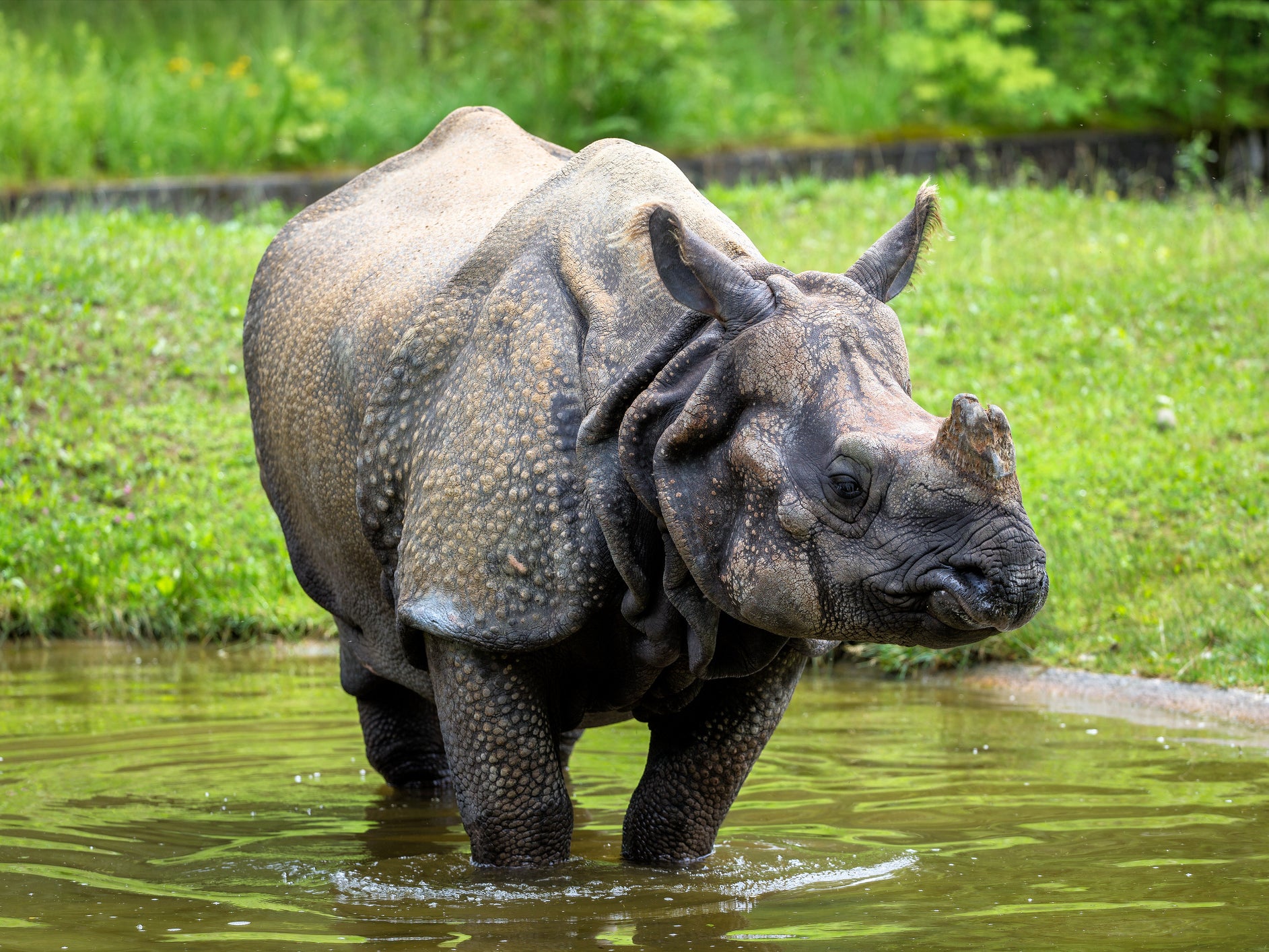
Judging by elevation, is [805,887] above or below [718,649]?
below

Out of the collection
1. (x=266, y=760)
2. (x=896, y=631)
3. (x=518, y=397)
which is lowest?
(x=266, y=760)

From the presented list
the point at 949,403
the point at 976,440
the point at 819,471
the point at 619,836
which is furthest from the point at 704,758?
the point at 949,403

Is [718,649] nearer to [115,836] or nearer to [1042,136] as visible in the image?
[115,836]

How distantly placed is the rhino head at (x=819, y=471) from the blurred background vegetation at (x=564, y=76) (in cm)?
1097

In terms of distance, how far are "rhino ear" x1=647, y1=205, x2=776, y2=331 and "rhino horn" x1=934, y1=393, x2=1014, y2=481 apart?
68cm

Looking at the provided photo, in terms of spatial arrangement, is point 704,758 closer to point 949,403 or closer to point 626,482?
point 626,482

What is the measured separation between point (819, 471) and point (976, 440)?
407 millimetres

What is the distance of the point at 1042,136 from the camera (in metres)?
15.3

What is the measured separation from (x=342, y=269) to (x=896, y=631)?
266cm

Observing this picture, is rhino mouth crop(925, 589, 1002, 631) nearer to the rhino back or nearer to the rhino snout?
the rhino snout

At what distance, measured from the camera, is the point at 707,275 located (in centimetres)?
378

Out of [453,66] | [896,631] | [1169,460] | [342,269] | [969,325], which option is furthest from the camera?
→ [453,66]

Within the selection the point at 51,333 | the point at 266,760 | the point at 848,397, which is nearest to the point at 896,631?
the point at 848,397

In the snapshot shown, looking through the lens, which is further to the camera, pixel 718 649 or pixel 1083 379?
pixel 1083 379
